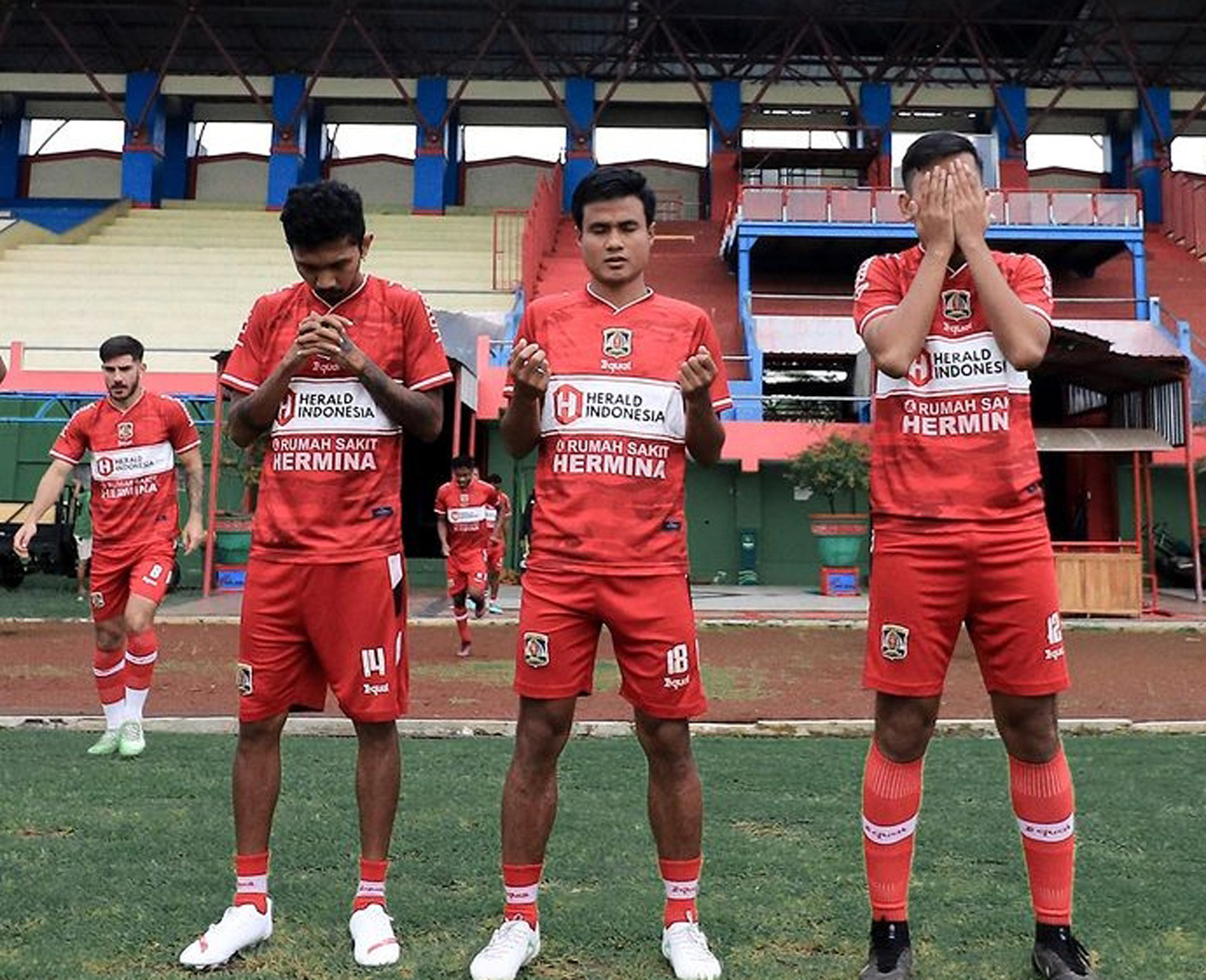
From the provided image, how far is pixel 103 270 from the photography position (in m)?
25.5

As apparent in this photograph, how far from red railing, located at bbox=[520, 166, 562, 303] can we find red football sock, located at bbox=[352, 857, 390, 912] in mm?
19695

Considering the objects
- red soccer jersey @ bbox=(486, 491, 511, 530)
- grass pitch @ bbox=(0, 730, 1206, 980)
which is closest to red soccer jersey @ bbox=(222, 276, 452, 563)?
grass pitch @ bbox=(0, 730, 1206, 980)

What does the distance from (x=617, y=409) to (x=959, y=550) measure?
104 cm

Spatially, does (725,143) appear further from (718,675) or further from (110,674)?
(110,674)

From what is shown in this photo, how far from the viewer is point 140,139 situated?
30391 mm

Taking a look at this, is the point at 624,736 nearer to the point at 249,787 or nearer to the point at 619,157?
the point at 249,787

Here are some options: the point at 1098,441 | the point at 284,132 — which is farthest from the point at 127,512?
the point at 284,132

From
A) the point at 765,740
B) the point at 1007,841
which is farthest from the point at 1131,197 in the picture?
the point at 1007,841

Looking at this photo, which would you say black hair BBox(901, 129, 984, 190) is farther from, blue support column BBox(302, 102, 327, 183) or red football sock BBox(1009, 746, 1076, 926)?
blue support column BBox(302, 102, 327, 183)

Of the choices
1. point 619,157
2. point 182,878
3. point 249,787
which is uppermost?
point 619,157

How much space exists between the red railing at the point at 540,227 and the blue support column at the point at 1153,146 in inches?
665

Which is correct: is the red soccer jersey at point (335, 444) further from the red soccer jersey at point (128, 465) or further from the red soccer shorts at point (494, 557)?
the red soccer shorts at point (494, 557)

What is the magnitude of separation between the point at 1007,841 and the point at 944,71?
30866 mm

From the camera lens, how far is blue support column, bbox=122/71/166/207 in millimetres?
30312
